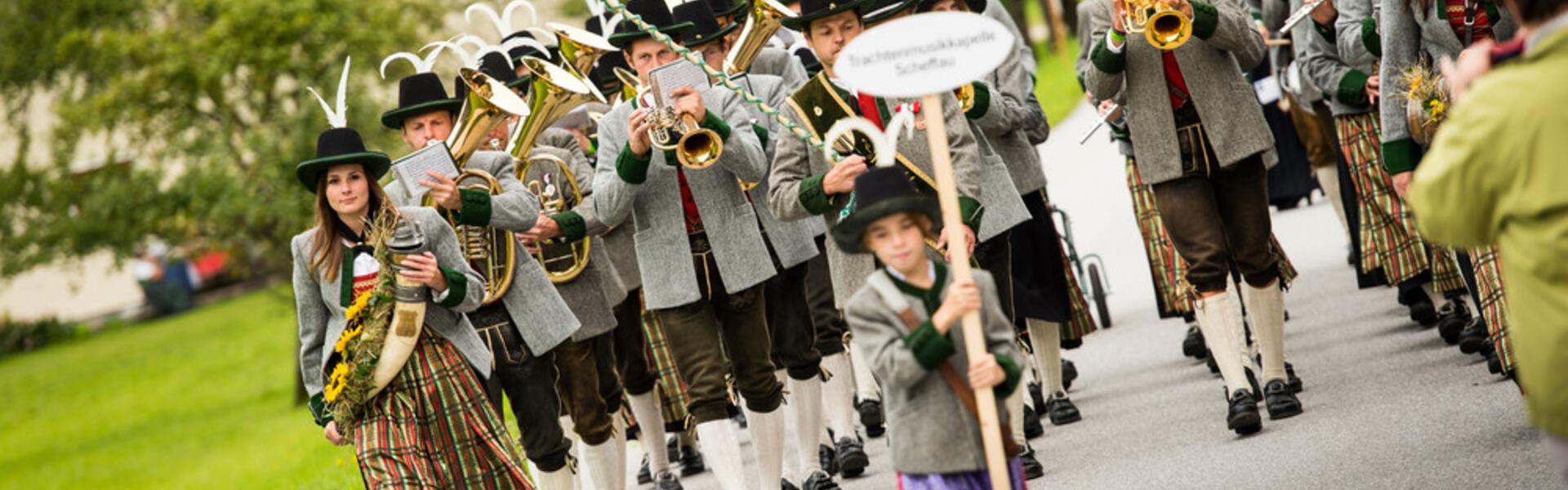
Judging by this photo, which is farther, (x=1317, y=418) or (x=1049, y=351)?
(x=1049, y=351)

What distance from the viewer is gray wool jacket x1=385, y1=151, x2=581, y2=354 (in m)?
8.72

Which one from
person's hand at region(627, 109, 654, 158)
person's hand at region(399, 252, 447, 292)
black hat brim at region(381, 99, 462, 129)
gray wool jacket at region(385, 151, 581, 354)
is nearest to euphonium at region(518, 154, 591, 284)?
black hat brim at region(381, 99, 462, 129)

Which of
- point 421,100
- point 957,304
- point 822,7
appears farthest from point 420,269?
point 957,304

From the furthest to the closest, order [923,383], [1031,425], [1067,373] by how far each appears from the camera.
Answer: [1067,373], [1031,425], [923,383]

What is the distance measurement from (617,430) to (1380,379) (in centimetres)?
360

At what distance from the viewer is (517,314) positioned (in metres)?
8.83

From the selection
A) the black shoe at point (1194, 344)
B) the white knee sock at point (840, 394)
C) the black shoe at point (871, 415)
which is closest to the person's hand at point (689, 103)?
the white knee sock at point (840, 394)

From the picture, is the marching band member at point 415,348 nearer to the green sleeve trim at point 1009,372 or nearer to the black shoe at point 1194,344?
the green sleeve trim at point 1009,372

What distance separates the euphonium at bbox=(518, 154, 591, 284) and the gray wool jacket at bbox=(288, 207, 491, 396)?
59.1 inches

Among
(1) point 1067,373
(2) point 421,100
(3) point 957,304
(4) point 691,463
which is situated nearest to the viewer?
(3) point 957,304

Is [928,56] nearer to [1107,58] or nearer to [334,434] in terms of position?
[1107,58]

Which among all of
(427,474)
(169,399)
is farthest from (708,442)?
(169,399)

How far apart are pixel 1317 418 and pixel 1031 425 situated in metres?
1.56

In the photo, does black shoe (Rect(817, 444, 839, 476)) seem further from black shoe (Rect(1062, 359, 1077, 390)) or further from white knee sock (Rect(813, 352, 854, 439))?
black shoe (Rect(1062, 359, 1077, 390))
